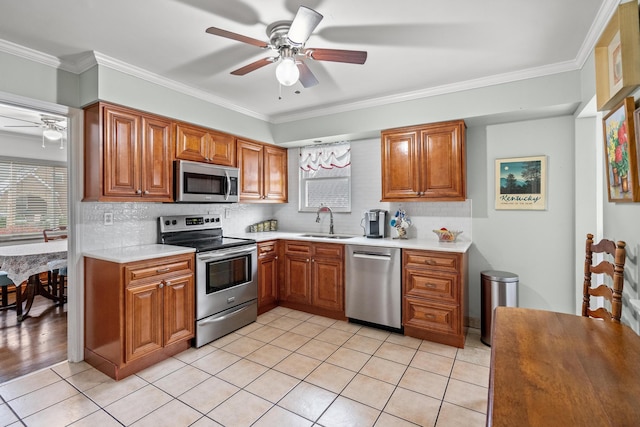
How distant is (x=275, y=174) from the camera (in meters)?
4.50

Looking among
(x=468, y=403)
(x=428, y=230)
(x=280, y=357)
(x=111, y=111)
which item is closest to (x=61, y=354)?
(x=280, y=357)

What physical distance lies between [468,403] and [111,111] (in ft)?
11.5

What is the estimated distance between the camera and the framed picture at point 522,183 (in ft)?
10.3

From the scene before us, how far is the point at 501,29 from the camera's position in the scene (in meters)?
2.18

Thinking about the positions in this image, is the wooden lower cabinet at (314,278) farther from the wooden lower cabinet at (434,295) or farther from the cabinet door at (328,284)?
the wooden lower cabinet at (434,295)

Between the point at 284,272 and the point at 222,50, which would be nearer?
the point at 222,50

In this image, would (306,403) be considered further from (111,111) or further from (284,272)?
(111,111)

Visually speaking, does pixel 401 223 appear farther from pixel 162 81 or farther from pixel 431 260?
pixel 162 81

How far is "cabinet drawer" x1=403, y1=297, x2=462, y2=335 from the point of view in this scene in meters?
2.95

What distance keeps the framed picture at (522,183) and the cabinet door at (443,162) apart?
17.9 inches

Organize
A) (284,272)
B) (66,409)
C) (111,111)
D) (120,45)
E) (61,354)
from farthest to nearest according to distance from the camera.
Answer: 1. (284,272)
2. (61,354)
3. (111,111)
4. (120,45)
5. (66,409)

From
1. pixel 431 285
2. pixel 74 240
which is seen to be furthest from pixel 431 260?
pixel 74 240

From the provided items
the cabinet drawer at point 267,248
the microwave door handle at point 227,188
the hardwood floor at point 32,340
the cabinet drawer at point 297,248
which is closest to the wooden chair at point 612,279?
the cabinet drawer at point 297,248

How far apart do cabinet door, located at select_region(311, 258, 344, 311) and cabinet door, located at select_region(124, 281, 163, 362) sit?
169cm
